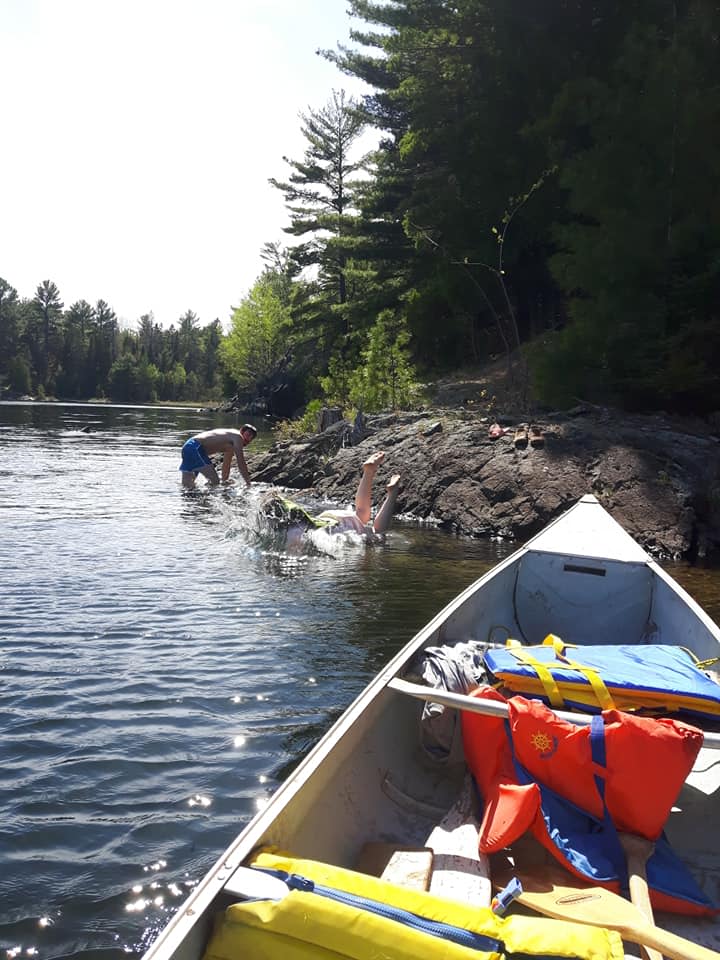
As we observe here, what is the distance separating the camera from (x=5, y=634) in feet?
21.7

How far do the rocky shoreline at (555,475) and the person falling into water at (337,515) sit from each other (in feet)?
5.99

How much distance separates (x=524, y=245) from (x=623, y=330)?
33.9ft

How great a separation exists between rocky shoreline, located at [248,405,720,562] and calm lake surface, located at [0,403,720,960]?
0.93 m

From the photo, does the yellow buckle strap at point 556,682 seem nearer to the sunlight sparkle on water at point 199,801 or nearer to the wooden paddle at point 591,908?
the wooden paddle at point 591,908

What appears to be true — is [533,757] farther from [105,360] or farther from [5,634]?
[105,360]

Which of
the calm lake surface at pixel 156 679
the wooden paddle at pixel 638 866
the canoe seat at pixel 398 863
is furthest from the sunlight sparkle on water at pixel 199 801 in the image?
the wooden paddle at pixel 638 866

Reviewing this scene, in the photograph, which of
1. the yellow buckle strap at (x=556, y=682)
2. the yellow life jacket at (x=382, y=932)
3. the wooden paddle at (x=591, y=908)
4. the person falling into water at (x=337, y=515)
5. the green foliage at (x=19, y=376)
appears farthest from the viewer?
the green foliage at (x=19, y=376)

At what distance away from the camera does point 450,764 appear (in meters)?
4.05

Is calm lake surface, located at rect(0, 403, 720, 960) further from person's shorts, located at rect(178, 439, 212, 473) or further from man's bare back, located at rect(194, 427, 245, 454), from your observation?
man's bare back, located at rect(194, 427, 245, 454)

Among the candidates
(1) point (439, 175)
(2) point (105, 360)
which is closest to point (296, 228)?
(1) point (439, 175)

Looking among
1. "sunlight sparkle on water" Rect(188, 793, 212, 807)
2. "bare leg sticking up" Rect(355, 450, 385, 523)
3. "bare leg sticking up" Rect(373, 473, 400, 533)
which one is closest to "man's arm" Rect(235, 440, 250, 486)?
"bare leg sticking up" Rect(355, 450, 385, 523)

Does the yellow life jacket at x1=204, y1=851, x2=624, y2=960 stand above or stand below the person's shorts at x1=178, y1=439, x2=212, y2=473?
below

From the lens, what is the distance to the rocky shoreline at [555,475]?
1165 centimetres

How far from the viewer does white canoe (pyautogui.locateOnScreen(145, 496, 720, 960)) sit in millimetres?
2789
